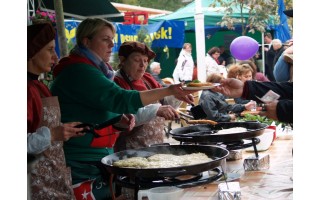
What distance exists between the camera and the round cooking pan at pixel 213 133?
115 inches

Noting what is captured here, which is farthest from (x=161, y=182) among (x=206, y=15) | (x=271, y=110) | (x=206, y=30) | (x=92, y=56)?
(x=206, y=30)

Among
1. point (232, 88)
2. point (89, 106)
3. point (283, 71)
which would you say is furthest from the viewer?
point (283, 71)

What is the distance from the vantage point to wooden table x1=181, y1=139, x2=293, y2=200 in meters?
2.50

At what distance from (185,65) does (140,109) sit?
721 cm

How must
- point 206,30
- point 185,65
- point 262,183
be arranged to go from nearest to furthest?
point 262,183
point 185,65
point 206,30

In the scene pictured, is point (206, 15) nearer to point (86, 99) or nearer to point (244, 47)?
point (244, 47)

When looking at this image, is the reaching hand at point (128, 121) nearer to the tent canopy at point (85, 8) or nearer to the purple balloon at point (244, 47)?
the tent canopy at point (85, 8)

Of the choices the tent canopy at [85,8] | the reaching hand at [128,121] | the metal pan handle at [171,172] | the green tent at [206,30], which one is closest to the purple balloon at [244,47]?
the green tent at [206,30]

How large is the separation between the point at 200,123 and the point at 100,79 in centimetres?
148

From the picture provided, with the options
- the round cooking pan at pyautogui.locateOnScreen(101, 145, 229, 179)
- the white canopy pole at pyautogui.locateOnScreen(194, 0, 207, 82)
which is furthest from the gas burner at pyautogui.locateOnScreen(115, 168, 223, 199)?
the white canopy pole at pyautogui.locateOnScreen(194, 0, 207, 82)

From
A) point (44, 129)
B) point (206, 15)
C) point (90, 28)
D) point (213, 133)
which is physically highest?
point (206, 15)

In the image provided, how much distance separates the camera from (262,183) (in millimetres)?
2777

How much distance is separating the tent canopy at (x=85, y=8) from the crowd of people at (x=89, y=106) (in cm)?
191

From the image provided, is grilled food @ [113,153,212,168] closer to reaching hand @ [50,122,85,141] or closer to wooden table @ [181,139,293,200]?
wooden table @ [181,139,293,200]
